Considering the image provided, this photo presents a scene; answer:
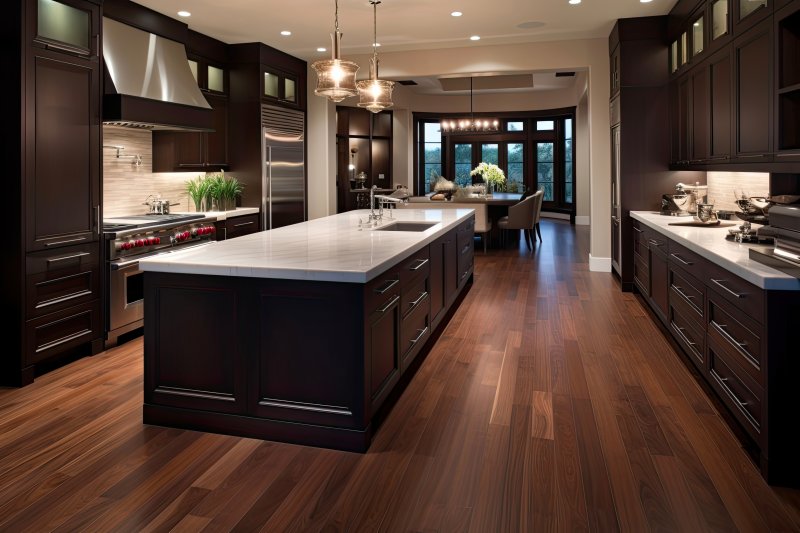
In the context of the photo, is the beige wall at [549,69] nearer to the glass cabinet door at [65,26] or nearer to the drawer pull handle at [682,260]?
the drawer pull handle at [682,260]

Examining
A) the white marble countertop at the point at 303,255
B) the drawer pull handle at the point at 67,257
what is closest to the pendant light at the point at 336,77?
the white marble countertop at the point at 303,255

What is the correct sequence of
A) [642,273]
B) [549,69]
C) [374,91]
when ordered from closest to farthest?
[374,91] < [642,273] < [549,69]

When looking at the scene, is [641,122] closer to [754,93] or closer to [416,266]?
[754,93]

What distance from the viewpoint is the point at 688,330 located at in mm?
3867

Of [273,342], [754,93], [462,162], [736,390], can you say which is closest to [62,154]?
[273,342]

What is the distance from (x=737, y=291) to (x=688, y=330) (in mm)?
1125

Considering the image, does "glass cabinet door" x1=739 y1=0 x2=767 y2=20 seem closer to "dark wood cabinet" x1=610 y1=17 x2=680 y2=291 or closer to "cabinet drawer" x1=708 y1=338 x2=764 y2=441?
"cabinet drawer" x1=708 y1=338 x2=764 y2=441

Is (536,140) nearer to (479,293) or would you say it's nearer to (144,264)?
(479,293)

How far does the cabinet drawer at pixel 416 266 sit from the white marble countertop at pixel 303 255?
9 cm

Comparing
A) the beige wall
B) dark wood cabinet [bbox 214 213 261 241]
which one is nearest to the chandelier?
the beige wall

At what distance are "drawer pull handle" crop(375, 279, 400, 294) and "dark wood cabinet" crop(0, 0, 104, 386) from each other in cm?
236

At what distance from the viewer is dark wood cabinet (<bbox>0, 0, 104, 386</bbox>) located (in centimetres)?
375

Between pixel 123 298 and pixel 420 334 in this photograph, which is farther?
pixel 123 298

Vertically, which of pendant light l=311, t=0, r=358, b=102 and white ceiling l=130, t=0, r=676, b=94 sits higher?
white ceiling l=130, t=0, r=676, b=94
